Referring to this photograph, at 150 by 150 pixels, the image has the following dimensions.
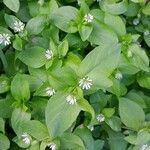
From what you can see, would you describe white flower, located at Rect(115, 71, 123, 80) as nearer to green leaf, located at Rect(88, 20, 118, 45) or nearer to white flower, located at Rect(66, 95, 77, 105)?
green leaf, located at Rect(88, 20, 118, 45)

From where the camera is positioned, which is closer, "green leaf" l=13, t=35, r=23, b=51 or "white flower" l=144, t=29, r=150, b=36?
"green leaf" l=13, t=35, r=23, b=51

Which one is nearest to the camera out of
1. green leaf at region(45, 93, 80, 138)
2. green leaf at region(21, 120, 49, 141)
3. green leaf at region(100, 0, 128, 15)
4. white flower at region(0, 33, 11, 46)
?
green leaf at region(45, 93, 80, 138)

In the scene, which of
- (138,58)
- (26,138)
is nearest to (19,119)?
(26,138)

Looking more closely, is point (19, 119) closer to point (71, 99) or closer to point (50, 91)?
point (50, 91)

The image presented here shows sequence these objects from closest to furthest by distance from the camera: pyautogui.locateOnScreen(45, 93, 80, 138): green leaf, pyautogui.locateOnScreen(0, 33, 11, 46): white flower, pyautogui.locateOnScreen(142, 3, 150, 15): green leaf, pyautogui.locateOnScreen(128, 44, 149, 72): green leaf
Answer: pyautogui.locateOnScreen(45, 93, 80, 138): green leaf < pyautogui.locateOnScreen(0, 33, 11, 46): white flower < pyautogui.locateOnScreen(128, 44, 149, 72): green leaf < pyautogui.locateOnScreen(142, 3, 150, 15): green leaf

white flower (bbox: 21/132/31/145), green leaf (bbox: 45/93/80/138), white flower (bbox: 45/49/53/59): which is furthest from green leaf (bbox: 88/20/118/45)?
white flower (bbox: 21/132/31/145)

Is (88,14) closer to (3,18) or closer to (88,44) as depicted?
(88,44)
